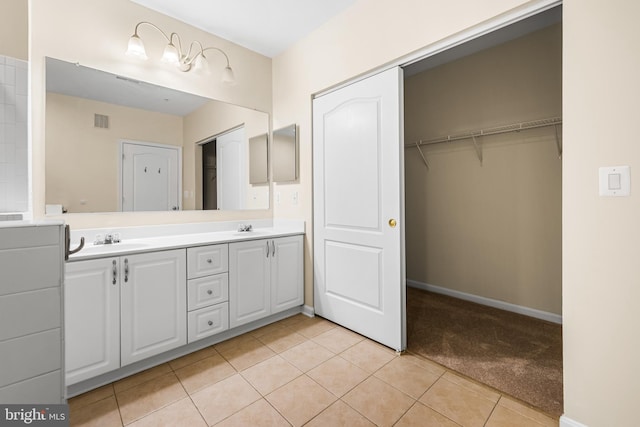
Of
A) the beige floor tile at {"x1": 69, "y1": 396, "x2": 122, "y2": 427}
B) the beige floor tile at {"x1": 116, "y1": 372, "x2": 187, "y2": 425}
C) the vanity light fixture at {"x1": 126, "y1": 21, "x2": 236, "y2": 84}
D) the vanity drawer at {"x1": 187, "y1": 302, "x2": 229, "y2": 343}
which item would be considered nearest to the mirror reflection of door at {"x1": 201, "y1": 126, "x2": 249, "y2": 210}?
the vanity light fixture at {"x1": 126, "y1": 21, "x2": 236, "y2": 84}

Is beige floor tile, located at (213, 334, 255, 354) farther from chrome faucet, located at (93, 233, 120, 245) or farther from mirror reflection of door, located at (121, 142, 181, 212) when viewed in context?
mirror reflection of door, located at (121, 142, 181, 212)

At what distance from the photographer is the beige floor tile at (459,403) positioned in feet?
4.67

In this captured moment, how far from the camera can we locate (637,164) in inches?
45.3

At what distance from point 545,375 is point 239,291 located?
6.91 feet

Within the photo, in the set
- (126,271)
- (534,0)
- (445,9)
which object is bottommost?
(126,271)

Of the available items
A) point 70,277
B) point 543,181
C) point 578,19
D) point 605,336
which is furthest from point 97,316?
point 543,181

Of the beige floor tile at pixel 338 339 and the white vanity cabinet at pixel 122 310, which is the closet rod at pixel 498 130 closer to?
the beige floor tile at pixel 338 339

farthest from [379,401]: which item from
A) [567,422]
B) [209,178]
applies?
[209,178]

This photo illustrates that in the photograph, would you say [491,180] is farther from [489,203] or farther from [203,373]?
[203,373]

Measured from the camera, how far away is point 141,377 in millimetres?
1772

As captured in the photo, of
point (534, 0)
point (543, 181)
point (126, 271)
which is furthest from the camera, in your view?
point (543, 181)

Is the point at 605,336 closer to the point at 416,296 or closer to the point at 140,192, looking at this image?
the point at 416,296

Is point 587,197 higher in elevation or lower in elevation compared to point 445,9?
lower

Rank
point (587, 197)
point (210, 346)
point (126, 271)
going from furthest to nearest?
point (210, 346)
point (126, 271)
point (587, 197)
